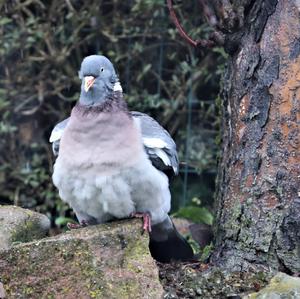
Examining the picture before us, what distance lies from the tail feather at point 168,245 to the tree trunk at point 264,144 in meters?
0.26

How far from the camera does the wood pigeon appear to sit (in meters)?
3.74

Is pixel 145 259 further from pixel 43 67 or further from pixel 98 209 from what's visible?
pixel 43 67

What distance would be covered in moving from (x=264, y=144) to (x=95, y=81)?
922 millimetres

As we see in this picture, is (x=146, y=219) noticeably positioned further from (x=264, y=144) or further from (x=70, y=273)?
(x=264, y=144)

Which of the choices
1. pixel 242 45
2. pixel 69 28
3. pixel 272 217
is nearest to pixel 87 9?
pixel 69 28

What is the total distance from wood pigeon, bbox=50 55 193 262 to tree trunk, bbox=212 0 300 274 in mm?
398

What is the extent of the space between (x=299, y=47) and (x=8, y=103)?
3.27 metres

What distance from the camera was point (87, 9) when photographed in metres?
6.58

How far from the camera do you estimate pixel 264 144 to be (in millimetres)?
3963

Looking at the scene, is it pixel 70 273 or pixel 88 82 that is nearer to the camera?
pixel 70 273

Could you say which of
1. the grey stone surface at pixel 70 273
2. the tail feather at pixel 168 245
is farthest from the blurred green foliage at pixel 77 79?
the grey stone surface at pixel 70 273

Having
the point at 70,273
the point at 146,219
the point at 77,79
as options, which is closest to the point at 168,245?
the point at 146,219

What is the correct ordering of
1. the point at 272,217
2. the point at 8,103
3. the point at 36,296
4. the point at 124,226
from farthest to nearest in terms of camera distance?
the point at 8,103 → the point at 272,217 → the point at 124,226 → the point at 36,296

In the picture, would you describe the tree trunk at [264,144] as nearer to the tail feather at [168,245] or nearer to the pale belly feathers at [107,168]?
the tail feather at [168,245]
